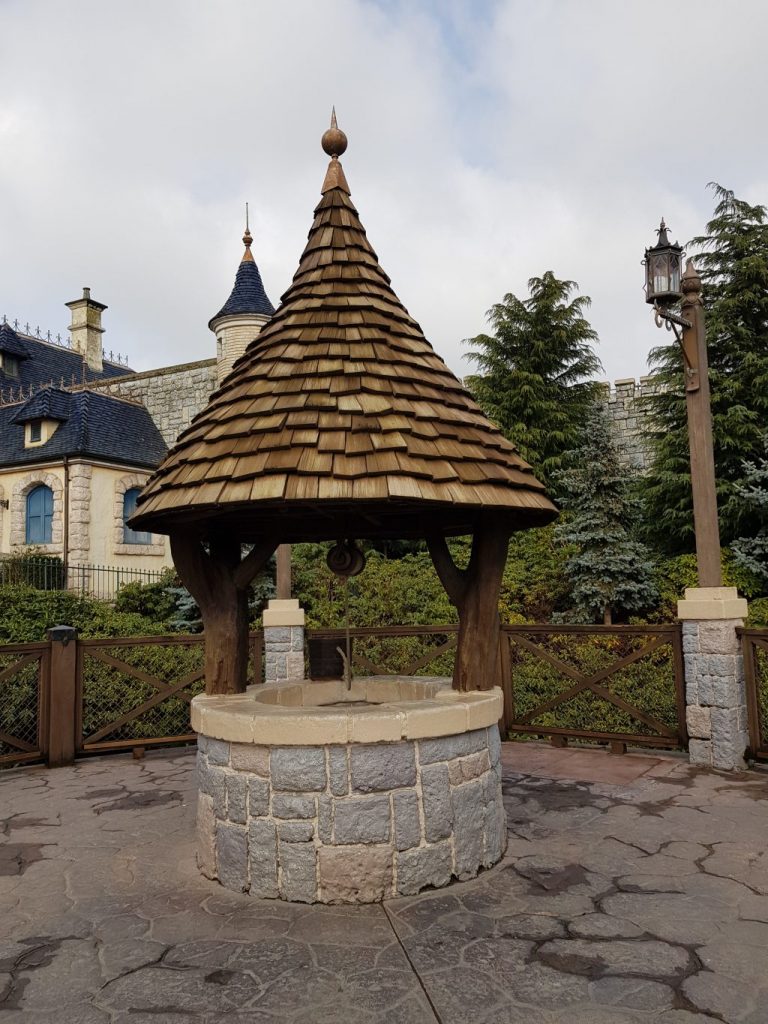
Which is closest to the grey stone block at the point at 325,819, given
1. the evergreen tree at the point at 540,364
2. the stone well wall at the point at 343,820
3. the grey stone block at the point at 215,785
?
the stone well wall at the point at 343,820

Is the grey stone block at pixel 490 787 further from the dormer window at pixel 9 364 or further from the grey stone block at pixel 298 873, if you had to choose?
the dormer window at pixel 9 364

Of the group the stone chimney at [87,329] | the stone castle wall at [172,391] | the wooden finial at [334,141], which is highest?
the stone chimney at [87,329]

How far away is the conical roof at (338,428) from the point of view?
12.4 ft

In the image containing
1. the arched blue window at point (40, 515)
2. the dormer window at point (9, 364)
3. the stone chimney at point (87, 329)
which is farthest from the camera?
the stone chimney at point (87, 329)

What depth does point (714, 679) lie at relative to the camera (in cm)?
641

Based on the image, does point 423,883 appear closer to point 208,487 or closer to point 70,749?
point 208,487

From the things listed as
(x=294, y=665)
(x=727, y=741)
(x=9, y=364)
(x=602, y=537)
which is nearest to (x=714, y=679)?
(x=727, y=741)

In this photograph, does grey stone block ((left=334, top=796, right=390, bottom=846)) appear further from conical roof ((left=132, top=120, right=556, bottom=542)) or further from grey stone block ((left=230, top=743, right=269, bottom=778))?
conical roof ((left=132, top=120, right=556, bottom=542))

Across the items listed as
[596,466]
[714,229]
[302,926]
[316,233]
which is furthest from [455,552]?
[302,926]

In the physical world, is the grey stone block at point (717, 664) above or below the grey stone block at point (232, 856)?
above

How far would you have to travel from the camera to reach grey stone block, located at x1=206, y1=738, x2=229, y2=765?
408cm

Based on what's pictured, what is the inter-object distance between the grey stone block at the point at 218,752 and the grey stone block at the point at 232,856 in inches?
12.7

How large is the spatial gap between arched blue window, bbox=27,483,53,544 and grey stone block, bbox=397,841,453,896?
57.5 feet

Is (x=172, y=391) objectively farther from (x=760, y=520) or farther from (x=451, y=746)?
(x=451, y=746)
